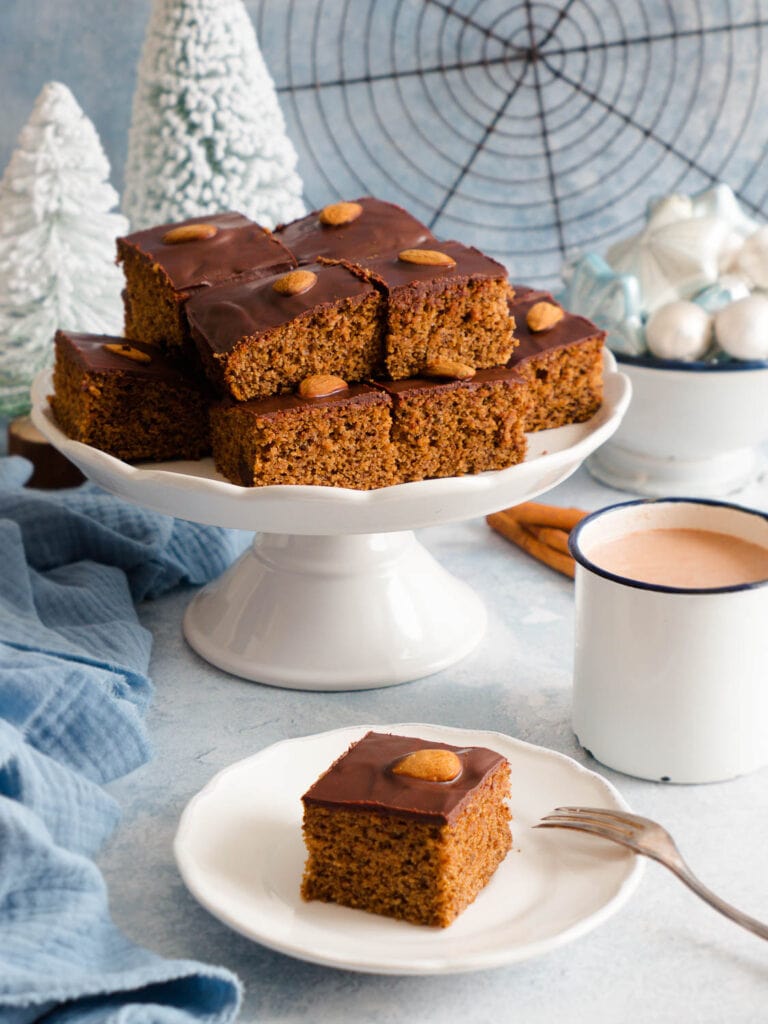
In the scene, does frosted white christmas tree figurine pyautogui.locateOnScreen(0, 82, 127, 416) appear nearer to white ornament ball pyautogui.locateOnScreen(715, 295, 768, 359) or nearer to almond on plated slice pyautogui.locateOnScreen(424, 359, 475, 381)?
almond on plated slice pyautogui.locateOnScreen(424, 359, 475, 381)

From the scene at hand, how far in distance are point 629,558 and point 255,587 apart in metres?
0.40

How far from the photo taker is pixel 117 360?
4.22 ft

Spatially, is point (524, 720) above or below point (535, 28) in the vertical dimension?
below

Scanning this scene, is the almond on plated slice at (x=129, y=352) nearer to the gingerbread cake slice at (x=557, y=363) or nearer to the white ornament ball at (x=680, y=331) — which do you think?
the gingerbread cake slice at (x=557, y=363)

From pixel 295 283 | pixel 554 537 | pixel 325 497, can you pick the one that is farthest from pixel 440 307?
pixel 554 537

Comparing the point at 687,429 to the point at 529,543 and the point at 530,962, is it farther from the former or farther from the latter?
the point at 530,962

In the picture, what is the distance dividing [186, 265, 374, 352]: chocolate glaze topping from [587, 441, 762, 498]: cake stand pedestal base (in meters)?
0.64

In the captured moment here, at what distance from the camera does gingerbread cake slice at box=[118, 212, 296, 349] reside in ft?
4.20

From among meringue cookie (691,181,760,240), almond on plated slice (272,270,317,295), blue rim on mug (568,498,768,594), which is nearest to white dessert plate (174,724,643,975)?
blue rim on mug (568,498,768,594)

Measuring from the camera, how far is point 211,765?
44.9 inches

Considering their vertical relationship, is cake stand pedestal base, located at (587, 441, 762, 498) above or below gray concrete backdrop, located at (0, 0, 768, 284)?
below

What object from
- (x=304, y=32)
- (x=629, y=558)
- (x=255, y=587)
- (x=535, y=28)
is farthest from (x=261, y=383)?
(x=535, y=28)

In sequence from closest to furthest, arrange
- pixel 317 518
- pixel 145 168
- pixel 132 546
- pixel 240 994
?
pixel 240 994 → pixel 317 518 → pixel 132 546 → pixel 145 168

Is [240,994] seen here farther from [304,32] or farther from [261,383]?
[304,32]
